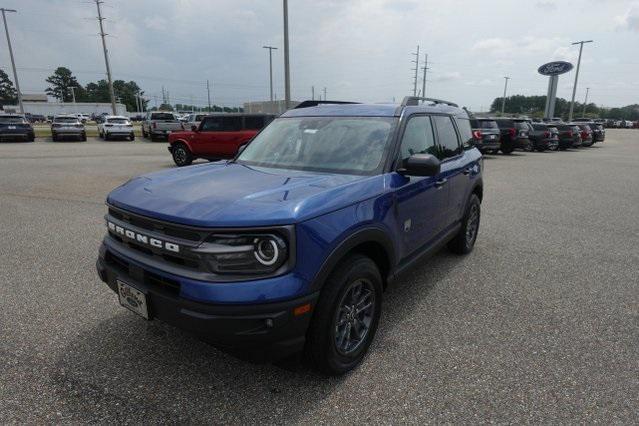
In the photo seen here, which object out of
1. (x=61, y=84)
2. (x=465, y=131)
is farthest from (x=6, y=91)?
(x=465, y=131)

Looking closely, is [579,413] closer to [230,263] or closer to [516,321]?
[516,321]

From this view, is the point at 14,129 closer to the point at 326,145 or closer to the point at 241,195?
the point at 326,145

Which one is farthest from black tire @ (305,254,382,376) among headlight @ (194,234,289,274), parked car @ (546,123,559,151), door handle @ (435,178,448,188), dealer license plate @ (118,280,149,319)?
parked car @ (546,123,559,151)

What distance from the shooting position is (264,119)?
1393 centimetres

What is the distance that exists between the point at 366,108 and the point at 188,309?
7.98ft

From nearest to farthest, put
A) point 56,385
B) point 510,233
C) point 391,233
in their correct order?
point 56,385 → point 391,233 → point 510,233

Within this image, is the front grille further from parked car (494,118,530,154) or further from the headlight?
parked car (494,118,530,154)

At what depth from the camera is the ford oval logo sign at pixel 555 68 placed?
50681 millimetres

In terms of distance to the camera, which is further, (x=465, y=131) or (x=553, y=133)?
(x=553, y=133)

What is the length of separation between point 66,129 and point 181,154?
15.0 m

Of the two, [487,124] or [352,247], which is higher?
[487,124]

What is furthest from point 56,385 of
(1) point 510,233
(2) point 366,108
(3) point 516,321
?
(1) point 510,233

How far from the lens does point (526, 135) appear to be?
818 inches

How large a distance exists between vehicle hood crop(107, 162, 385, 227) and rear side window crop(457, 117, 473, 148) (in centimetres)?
239
